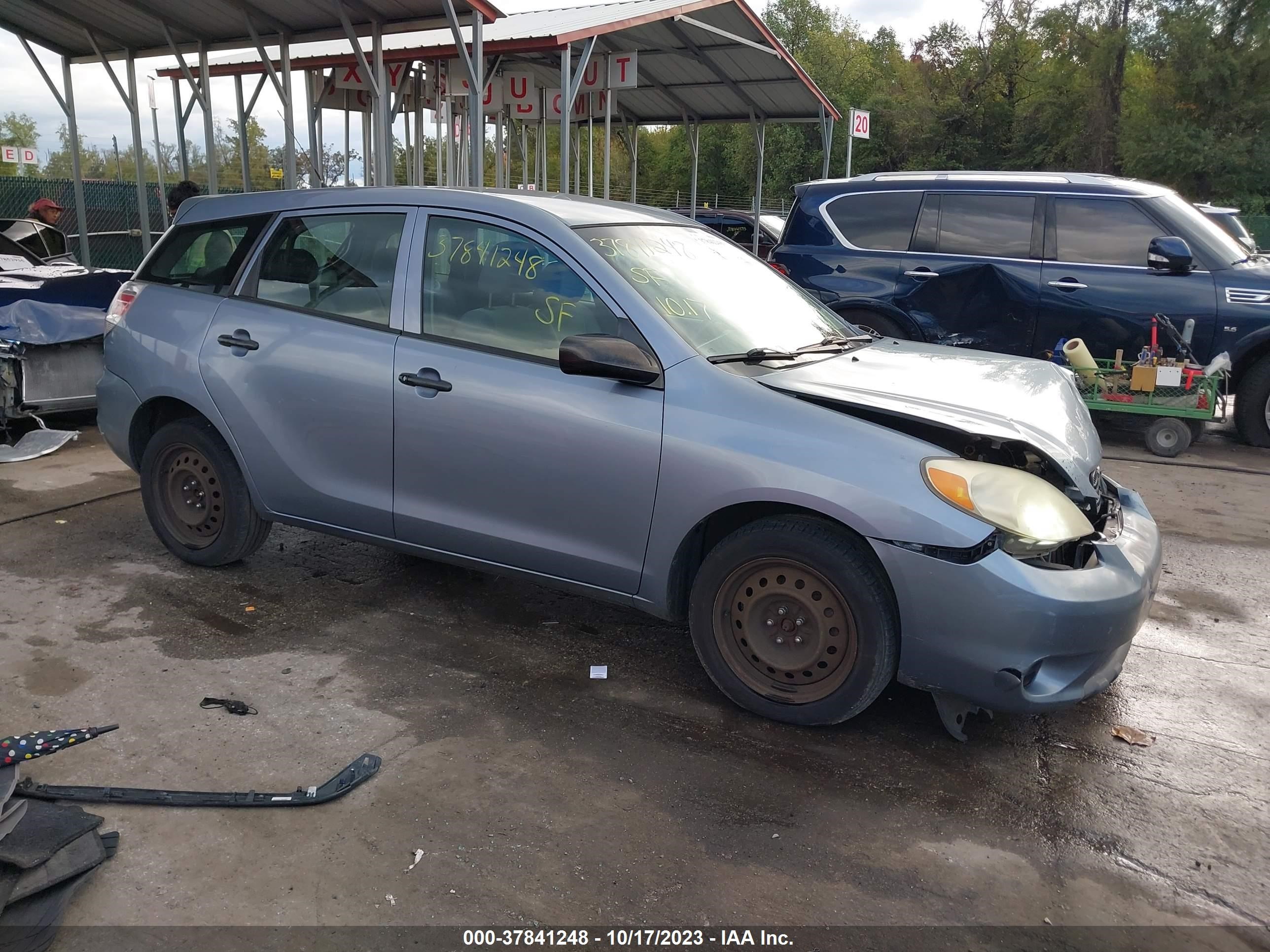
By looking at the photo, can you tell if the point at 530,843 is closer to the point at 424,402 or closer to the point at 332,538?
the point at 424,402

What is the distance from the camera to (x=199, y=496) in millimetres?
4809

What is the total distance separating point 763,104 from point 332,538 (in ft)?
47.5

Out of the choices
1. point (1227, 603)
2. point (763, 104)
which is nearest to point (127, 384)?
point (1227, 603)

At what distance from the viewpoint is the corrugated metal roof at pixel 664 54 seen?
1303 centimetres

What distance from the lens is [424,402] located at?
3982mm

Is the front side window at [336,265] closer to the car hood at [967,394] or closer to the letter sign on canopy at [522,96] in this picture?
the car hood at [967,394]

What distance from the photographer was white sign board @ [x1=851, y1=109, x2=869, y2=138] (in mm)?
15914

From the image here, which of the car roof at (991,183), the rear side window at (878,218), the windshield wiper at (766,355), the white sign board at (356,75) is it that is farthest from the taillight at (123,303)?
the white sign board at (356,75)

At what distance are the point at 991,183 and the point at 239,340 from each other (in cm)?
674

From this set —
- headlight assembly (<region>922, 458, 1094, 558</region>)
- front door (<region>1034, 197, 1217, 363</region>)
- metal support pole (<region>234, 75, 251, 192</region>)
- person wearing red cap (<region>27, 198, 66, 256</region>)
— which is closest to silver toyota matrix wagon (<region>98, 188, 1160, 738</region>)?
headlight assembly (<region>922, 458, 1094, 558</region>)

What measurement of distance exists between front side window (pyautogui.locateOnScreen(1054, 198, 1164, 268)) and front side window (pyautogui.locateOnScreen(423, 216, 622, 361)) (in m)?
6.10

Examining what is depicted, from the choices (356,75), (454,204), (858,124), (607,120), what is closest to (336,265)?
(454,204)

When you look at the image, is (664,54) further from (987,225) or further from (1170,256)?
Result: (1170,256)

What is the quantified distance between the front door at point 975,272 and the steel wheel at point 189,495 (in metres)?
6.12
